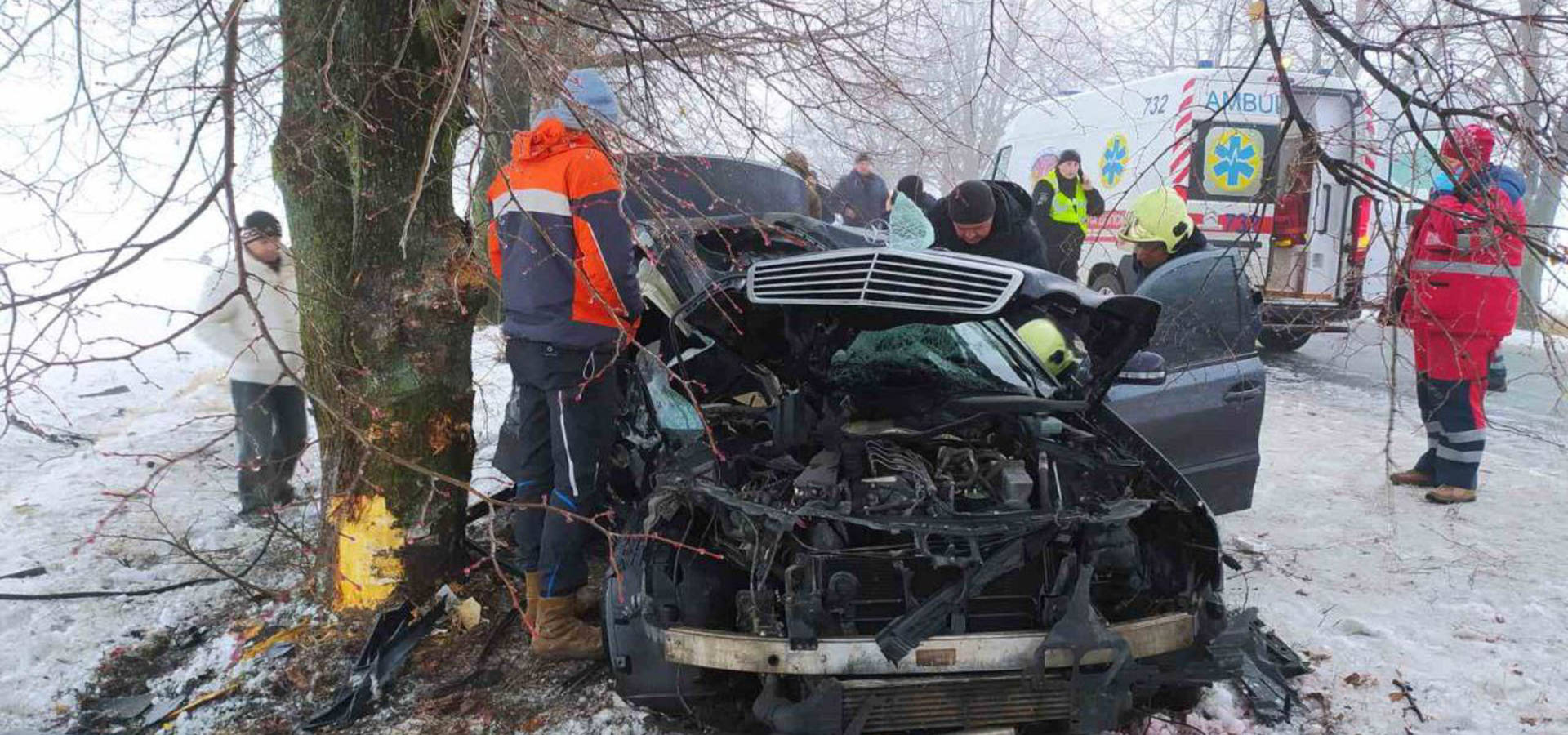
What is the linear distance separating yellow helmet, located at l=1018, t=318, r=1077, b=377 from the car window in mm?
361

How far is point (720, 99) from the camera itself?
3602 millimetres

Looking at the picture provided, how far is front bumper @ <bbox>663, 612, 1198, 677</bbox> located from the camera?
2.49m

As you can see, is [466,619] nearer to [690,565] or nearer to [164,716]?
[164,716]

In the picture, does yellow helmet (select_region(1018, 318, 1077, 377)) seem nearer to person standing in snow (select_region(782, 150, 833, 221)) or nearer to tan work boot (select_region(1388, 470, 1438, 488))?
person standing in snow (select_region(782, 150, 833, 221))

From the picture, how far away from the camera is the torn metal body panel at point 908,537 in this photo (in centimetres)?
254

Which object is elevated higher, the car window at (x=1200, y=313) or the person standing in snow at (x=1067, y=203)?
the person standing in snow at (x=1067, y=203)

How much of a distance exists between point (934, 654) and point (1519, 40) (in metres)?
2.33

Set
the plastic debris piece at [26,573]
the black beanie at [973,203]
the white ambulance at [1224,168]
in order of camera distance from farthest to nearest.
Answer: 1. the white ambulance at [1224,168]
2. the black beanie at [973,203]
3. the plastic debris piece at [26,573]

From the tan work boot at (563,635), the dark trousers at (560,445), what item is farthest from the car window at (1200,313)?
the tan work boot at (563,635)

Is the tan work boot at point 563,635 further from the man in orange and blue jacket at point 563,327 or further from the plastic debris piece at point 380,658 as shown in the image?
the plastic debris piece at point 380,658

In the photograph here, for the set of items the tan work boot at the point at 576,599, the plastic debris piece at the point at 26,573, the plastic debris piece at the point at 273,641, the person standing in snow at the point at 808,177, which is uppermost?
the person standing in snow at the point at 808,177

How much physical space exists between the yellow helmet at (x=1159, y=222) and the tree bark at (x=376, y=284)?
3200 millimetres

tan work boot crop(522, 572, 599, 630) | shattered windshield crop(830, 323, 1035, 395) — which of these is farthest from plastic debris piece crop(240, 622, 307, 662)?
shattered windshield crop(830, 323, 1035, 395)

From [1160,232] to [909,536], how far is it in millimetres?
2795
